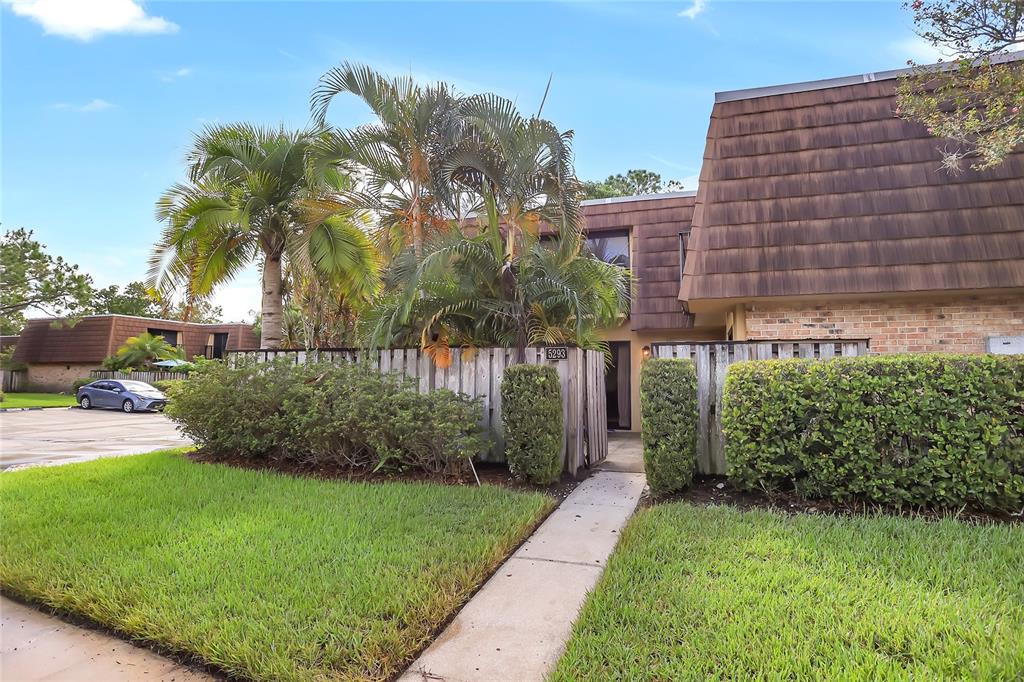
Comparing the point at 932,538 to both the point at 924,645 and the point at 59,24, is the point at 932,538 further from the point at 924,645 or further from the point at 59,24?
the point at 59,24

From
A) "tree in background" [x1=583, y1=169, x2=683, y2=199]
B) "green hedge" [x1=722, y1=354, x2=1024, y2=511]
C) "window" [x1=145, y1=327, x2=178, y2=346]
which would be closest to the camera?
"green hedge" [x1=722, y1=354, x2=1024, y2=511]

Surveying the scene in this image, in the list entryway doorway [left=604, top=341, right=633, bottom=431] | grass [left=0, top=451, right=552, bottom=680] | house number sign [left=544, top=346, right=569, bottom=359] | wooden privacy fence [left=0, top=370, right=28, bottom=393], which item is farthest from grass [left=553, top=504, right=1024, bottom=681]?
wooden privacy fence [left=0, top=370, right=28, bottom=393]

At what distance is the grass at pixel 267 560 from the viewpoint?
2.56 m

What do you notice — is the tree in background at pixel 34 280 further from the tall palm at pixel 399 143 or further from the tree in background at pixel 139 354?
the tall palm at pixel 399 143

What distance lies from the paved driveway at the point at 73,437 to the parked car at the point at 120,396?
185 centimetres

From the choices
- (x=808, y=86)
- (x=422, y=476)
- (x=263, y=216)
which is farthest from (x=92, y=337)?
(x=808, y=86)

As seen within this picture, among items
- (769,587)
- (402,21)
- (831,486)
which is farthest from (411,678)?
(402,21)

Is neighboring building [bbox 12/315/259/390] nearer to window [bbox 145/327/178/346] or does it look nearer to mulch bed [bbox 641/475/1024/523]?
window [bbox 145/327/178/346]

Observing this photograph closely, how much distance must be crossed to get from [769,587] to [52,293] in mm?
30678

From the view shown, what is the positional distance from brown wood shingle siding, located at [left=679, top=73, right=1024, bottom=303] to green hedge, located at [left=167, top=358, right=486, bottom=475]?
12.4 ft

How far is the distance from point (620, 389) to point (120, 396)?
19.1 meters

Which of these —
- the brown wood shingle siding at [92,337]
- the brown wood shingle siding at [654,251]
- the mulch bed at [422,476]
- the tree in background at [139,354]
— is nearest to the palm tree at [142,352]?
the tree in background at [139,354]

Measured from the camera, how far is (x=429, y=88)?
27.0ft

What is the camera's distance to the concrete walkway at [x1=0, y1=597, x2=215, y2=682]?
2451mm
